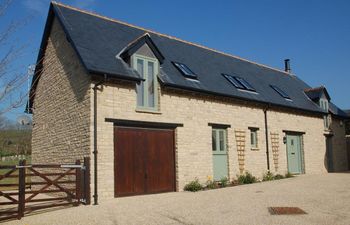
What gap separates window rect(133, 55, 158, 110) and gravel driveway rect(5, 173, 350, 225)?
347 centimetres

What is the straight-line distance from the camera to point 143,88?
13.6m

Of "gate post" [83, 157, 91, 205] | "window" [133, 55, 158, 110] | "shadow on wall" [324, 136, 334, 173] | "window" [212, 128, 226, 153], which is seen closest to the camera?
"gate post" [83, 157, 91, 205]

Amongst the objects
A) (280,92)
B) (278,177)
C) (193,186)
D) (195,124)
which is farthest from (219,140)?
(280,92)

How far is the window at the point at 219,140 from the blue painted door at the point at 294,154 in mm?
5681

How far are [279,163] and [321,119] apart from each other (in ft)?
21.3

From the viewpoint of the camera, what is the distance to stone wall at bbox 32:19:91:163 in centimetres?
1255

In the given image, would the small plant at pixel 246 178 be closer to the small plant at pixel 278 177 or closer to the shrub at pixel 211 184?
the shrub at pixel 211 184

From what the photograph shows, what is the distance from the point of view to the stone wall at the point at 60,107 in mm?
12547

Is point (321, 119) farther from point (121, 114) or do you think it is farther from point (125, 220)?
point (125, 220)

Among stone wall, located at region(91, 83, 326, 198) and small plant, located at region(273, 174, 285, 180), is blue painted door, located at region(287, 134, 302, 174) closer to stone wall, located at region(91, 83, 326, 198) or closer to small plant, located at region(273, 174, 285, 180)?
stone wall, located at region(91, 83, 326, 198)

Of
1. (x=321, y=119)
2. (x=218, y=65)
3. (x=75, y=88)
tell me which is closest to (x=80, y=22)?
(x=75, y=88)

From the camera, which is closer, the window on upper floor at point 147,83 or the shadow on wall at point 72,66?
the shadow on wall at point 72,66

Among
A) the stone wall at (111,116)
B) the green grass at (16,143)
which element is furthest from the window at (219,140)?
the green grass at (16,143)

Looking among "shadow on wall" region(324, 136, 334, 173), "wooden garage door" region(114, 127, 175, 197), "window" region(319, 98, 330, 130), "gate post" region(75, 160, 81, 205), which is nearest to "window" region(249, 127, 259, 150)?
"wooden garage door" region(114, 127, 175, 197)
